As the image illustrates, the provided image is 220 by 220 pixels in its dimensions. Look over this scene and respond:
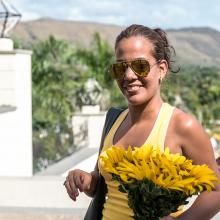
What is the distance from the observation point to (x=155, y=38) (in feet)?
6.12

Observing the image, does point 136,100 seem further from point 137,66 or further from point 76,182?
point 76,182

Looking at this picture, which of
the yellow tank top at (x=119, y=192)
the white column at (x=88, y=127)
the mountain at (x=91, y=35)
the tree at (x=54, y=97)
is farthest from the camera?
the mountain at (x=91, y=35)

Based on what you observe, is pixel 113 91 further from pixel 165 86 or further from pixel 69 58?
pixel 165 86

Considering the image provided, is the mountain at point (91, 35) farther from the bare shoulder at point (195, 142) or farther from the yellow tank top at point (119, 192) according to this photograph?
the bare shoulder at point (195, 142)

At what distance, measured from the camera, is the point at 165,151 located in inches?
64.1

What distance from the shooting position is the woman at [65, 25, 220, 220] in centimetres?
173

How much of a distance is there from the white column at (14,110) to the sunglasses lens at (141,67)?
640cm

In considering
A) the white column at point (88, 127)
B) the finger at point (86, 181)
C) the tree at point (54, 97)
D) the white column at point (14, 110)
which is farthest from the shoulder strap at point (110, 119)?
the white column at point (88, 127)

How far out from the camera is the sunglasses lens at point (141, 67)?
1800 mm

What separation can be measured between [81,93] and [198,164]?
47.4 feet

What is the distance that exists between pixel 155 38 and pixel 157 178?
0.52 meters

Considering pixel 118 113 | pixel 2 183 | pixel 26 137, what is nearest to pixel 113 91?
pixel 26 137

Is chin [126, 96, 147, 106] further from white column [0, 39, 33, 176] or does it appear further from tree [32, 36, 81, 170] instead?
tree [32, 36, 81, 170]

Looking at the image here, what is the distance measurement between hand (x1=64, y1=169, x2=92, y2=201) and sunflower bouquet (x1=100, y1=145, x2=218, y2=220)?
31 cm
